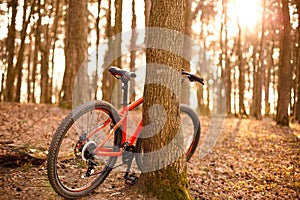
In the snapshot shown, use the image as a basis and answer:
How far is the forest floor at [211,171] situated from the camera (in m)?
3.93

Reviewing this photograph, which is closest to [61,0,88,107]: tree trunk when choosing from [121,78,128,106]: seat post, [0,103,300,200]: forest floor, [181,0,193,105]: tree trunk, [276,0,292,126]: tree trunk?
[0,103,300,200]: forest floor

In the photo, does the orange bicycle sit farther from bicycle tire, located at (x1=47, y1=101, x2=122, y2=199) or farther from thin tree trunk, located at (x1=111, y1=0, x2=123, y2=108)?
thin tree trunk, located at (x1=111, y1=0, x2=123, y2=108)

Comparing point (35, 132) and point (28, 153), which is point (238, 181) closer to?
point (28, 153)

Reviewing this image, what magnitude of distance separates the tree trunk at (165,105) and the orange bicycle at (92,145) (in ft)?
1.28

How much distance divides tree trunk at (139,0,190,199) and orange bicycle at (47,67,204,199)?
15.4 inches

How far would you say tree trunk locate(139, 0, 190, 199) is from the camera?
12.2ft

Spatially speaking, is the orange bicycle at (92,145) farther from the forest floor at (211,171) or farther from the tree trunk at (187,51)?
the tree trunk at (187,51)

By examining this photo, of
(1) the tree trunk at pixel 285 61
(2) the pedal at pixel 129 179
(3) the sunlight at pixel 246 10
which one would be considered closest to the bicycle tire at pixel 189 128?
(2) the pedal at pixel 129 179

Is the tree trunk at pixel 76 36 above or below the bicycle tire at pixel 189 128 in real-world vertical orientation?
above

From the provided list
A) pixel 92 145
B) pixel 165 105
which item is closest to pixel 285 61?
pixel 165 105

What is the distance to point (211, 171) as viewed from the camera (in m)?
5.53

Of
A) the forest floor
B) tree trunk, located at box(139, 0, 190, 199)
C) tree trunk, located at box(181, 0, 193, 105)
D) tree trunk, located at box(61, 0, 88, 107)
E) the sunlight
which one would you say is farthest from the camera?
the sunlight

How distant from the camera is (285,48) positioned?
11.5 meters

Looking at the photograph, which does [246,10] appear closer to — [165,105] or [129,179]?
[165,105]
